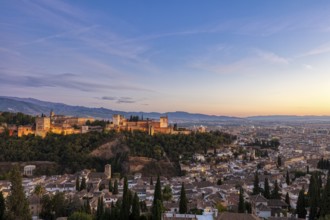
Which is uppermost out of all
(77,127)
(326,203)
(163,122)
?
(163,122)

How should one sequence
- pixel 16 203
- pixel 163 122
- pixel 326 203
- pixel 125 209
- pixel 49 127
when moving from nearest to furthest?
pixel 16 203 < pixel 326 203 < pixel 125 209 < pixel 49 127 < pixel 163 122

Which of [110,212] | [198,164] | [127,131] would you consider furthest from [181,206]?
[127,131]

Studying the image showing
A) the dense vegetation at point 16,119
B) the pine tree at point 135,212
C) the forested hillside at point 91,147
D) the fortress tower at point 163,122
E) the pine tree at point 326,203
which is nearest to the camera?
the pine tree at point 326,203

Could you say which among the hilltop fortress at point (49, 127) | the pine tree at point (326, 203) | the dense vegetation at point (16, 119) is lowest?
the pine tree at point (326, 203)

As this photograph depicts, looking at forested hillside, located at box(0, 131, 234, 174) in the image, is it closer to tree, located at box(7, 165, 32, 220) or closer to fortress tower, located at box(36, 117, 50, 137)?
fortress tower, located at box(36, 117, 50, 137)

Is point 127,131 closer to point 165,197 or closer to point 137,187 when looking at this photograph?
point 137,187

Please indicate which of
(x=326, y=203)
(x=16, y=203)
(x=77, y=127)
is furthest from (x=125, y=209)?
(x=77, y=127)

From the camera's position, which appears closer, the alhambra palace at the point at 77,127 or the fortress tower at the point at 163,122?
the alhambra palace at the point at 77,127

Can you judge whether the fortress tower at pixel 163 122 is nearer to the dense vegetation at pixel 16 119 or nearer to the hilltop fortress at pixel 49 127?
the hilltop fortress at pixel 49 127

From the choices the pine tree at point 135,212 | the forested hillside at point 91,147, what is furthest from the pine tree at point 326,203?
the forested hillside at point 91,147

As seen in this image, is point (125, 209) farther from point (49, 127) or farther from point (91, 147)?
point (49, 127)

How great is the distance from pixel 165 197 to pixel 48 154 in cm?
3107

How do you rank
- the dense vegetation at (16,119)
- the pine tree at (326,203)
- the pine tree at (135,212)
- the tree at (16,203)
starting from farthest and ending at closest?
the dense vegetation at (16,119), the pine tree at (135,212), the pine tree at (326,203), the tree at (16,203)

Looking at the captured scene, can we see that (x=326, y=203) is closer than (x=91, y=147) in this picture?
Yes
